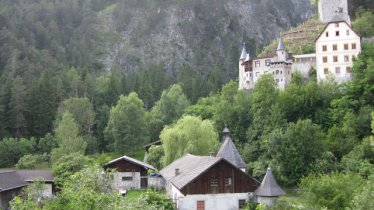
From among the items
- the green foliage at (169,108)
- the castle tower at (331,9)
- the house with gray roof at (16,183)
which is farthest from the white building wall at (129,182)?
the castle tower at (331,9)

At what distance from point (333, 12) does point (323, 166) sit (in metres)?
37.5

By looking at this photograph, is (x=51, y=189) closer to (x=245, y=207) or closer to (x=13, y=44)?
(x=245, y=207)

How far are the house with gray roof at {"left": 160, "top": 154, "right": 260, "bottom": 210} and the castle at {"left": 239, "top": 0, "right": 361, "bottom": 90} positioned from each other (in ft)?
87.4

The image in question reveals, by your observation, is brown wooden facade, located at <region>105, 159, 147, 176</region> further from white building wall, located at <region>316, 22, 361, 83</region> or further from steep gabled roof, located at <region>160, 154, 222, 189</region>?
white building wall, located at <region>316, 22, 361, 83</region>

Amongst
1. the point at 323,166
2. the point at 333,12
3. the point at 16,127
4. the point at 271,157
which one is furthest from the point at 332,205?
the point at 16,127

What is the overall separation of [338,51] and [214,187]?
31.4 meters

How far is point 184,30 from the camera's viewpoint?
165875 millimetres

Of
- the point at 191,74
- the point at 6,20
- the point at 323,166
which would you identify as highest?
the point at 6,20

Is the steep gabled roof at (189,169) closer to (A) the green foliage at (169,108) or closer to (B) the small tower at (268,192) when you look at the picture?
(B) the small tower at (268,192)

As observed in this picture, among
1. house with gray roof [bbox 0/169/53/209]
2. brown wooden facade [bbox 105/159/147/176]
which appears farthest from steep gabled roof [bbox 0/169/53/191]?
brown wooden facade [bbox 105/159/147/176]

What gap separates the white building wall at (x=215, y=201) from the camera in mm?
40594

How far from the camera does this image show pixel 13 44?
126m

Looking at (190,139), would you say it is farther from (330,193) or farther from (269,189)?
(330,193)

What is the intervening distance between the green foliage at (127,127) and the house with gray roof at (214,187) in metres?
34.0
